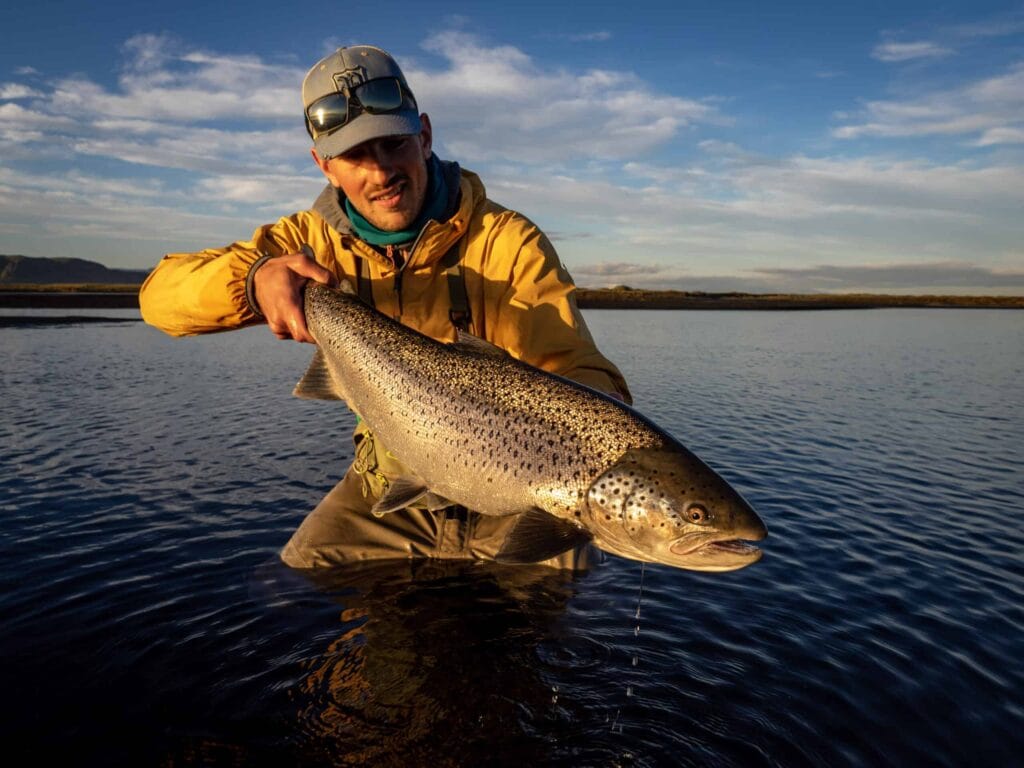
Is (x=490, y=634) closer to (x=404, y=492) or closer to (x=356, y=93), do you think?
(x=404, y=492)

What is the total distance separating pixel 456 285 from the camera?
478cm

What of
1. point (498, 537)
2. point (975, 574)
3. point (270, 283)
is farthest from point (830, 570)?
point (270, 283)

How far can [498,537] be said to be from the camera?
5500 millimetres

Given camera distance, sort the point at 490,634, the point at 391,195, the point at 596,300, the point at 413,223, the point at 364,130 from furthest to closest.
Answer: the point at 596,300
the point at 490,634
the point at 413,223
the point at 391,195
the point at 364,130

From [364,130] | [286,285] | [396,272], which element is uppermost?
[364,130]

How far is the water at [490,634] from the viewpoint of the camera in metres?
4.24

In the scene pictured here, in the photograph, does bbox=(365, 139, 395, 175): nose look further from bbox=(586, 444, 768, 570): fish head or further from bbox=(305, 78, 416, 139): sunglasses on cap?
bbox=(586, 444, 768, 570): fish head

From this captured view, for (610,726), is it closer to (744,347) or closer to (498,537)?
(498,537)

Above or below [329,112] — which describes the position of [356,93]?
above

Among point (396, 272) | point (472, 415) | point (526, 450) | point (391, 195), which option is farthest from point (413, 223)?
point (526, 450)

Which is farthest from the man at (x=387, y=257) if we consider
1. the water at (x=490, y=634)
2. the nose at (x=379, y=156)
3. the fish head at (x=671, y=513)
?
the water at (x=490, y=634)

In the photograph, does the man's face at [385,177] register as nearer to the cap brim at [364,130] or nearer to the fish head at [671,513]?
the cap brim at [364,130]

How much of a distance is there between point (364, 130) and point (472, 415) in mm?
1938

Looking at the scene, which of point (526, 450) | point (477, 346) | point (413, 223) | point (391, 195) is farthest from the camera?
point (413, 223)
